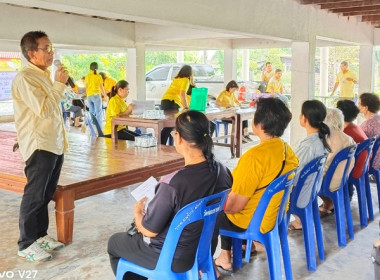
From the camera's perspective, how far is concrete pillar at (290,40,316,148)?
720cm

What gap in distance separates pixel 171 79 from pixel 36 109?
37.4 feet

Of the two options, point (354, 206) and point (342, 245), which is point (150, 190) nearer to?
point (342, 245)

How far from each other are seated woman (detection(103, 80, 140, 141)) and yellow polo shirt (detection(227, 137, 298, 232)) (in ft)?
10.5

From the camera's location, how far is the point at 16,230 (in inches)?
147

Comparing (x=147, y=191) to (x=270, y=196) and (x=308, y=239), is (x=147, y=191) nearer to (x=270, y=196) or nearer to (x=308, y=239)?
(x=270, y=196)

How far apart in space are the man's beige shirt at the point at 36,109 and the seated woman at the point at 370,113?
300 centimetres

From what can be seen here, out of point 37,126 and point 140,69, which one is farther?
point 140,69

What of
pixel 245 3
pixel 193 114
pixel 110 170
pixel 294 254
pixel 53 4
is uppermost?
pixel 245 3

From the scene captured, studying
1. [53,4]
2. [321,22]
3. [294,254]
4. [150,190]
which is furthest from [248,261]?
[321,22]

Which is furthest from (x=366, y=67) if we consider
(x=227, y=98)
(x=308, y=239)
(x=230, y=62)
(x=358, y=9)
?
(x=308, y=239)

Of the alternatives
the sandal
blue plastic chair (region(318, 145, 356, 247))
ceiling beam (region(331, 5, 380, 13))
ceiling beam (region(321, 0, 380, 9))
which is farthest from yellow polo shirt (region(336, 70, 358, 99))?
blue plastic chair (region(318, 145, 356, 247))

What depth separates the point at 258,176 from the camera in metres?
2.52

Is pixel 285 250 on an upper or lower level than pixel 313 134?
lower

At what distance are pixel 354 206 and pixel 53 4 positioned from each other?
334cm
